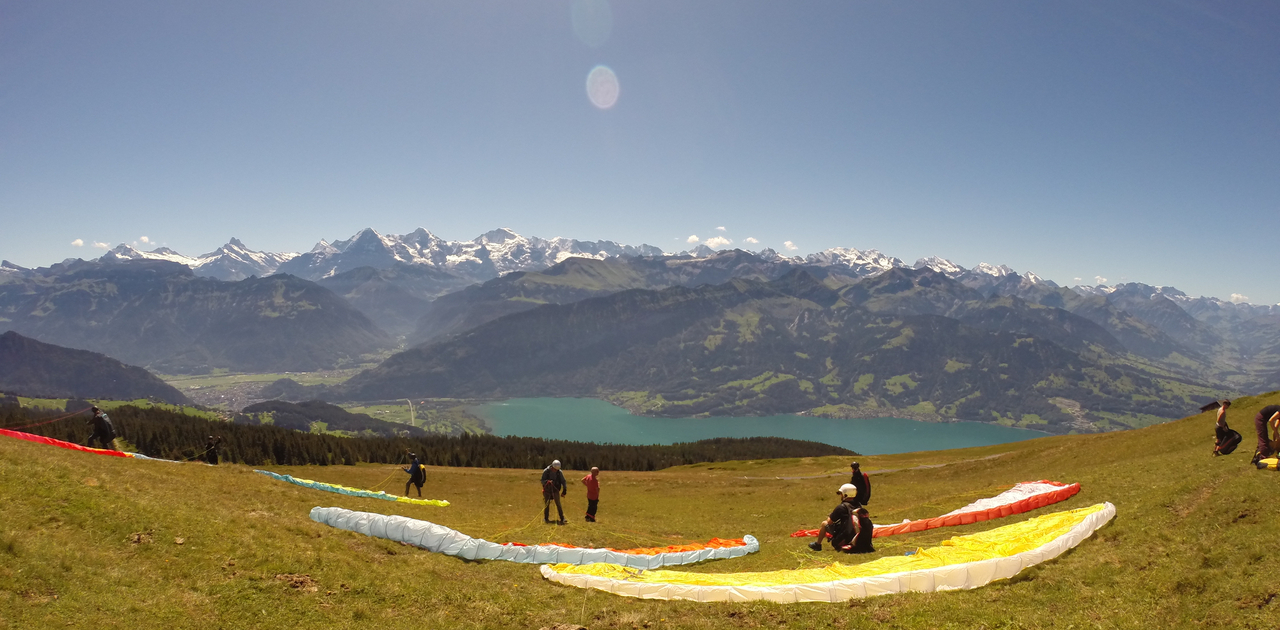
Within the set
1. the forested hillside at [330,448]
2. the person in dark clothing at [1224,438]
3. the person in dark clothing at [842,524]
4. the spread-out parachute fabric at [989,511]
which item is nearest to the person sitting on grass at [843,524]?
the person in dark clothing at [842,524]

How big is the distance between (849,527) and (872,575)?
5.60m

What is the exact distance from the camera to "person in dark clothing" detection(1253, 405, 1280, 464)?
883 inches

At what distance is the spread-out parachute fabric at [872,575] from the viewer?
15.6 metres

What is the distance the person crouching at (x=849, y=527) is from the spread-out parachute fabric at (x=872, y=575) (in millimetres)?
2568

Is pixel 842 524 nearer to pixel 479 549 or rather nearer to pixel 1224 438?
pixel 479 549

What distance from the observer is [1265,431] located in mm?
23125

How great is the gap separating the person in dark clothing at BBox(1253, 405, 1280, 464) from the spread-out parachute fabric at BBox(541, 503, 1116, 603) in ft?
26.4

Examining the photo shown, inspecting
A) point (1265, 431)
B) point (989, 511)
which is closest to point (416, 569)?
point (989, 511)

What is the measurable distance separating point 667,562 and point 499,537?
363 inches

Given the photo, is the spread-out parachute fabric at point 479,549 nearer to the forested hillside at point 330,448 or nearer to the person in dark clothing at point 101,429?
the person in dark clothing at point 101,429

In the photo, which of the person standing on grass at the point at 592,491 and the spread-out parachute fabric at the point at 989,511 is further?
the person standing on grass at the point at 592,491

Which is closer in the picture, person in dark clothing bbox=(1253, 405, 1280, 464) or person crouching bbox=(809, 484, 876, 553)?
person crouching bbox=(809, 484, 876, 553)

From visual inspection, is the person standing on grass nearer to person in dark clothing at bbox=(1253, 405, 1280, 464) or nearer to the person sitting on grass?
the person sitting on grass

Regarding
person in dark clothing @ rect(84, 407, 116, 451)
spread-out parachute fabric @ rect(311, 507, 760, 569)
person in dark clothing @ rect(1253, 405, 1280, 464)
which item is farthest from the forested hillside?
person in dark clothing @ rect(1253, 405, 1280, 464)
